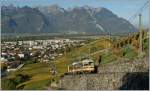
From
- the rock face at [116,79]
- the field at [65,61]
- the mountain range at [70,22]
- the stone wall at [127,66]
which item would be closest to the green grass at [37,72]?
the field at [65,61]

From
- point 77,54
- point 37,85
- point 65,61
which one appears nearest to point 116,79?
point 37,85

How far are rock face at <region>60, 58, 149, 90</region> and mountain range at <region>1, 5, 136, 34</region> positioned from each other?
2.38 feet

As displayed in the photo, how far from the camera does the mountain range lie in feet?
25.5

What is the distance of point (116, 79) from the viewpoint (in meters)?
6.17

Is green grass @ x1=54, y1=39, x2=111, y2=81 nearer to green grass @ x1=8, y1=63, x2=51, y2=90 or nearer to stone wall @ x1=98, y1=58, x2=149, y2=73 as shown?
green grass @ x1=8, y1=63, x2=51, y2=90

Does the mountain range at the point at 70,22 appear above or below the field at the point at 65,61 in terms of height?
above

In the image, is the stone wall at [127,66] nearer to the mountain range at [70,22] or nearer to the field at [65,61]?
the field at [65,61]

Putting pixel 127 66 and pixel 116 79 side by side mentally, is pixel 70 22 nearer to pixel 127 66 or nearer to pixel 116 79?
pixel 127 66

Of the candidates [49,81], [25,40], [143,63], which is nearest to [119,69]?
[143,63]

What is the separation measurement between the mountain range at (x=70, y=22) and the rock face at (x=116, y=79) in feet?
2.38

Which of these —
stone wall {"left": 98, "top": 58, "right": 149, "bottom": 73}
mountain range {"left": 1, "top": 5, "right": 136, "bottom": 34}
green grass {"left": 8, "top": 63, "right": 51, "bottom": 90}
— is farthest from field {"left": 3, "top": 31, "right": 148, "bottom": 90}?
mountain range {"left": 1, "top": 5, "right": 136, "bottom": 34}

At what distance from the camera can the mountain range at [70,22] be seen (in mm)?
7785

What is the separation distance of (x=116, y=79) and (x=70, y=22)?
272 cm

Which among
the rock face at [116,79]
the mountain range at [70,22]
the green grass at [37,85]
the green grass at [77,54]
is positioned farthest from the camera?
the green grass at [77,54]
